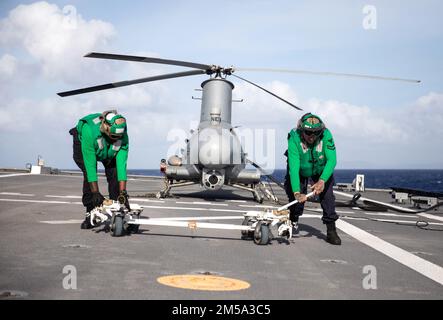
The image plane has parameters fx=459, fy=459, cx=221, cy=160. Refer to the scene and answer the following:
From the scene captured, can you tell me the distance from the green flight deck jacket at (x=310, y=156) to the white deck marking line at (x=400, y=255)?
1.45 meters

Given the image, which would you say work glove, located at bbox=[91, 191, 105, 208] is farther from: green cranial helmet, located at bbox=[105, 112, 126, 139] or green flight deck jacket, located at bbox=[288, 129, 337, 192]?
green flight deck jacket, located at bbox=[288, 129, 337, 192]

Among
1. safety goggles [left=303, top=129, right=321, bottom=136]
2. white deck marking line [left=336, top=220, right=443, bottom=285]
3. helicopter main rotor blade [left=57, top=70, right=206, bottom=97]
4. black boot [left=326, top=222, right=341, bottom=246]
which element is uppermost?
helicopter main rotor blade [left=57, top=70, right=206, bottom=97]

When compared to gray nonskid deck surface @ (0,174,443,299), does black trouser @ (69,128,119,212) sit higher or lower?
higher

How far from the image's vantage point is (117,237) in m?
7.24

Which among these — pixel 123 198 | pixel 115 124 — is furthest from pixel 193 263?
pixel 115 124

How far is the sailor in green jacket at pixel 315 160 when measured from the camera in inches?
300

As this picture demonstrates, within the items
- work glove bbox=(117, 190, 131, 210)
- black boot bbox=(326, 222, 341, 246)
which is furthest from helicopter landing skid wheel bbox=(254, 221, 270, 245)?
work glove bbox=(117, 190, 131, 210)

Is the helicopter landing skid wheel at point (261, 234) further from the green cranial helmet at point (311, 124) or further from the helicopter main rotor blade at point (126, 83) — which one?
the helicopter main rotor blade at point (126, 83)

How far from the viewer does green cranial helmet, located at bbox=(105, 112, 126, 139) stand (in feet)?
24.7

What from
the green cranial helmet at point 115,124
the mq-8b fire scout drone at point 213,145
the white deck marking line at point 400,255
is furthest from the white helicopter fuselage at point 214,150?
the green cranial helmet at point 115,124

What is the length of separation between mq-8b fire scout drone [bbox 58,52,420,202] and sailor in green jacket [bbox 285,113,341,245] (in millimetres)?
6864

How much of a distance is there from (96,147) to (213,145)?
7.77 m
